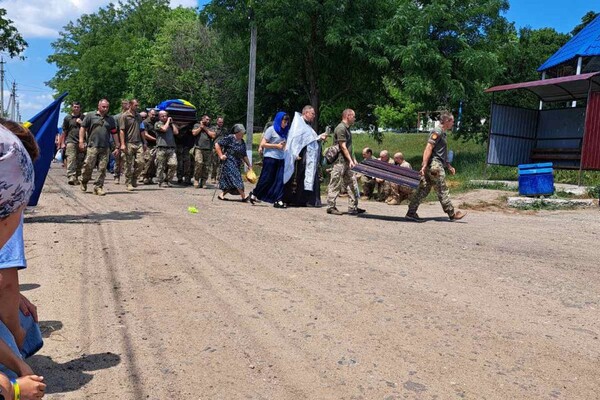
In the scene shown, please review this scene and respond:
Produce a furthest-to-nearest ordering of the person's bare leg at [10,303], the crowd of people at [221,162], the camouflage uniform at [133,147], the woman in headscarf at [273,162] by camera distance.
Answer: the camouflage uniform at [133,147] → the woman in headscarf at [273,162] → the crowd of people at [221,162] → the person's bare leg at [10,303]

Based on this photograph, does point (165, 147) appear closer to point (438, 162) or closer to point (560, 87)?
point (438, 162)

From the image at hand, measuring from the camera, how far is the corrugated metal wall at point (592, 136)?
15484 millimetres

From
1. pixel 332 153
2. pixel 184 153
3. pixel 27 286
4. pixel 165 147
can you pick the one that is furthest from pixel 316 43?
pixel 27 286

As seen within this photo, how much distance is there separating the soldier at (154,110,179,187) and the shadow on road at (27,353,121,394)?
461 inches

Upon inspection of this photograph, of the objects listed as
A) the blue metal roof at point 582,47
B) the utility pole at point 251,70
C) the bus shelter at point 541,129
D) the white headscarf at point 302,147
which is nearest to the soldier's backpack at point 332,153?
the white headscarf at point 302,147

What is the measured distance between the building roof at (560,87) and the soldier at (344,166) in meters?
8.65

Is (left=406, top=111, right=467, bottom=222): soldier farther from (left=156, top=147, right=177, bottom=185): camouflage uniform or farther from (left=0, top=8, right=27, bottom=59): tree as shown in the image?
(left=0, top=8, right=27, bottom=59): tree

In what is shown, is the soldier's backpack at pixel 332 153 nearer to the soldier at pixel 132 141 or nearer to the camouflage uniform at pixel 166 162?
the soldier at pixel 132 141

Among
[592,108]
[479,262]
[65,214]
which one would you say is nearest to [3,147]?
Answer: [479,262]

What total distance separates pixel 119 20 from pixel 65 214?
2923 inches

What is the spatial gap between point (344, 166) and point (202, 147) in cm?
588

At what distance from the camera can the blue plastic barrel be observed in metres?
13.8

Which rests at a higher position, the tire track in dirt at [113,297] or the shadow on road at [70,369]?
the tire track in dirt at [113,297]

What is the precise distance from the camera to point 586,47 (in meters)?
24.5
